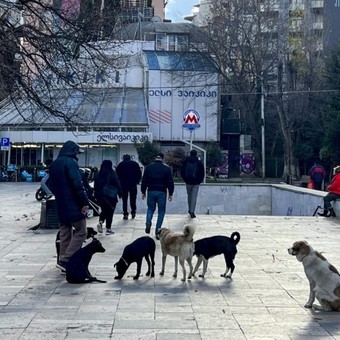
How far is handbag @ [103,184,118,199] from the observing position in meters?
15.7

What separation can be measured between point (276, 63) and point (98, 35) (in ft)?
122

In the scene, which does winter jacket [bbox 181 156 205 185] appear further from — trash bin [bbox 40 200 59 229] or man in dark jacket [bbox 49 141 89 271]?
man in dark jacket [bbox 49 141 89 271]

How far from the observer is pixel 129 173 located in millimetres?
18625

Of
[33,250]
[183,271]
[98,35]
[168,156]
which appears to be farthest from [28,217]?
[168,156]

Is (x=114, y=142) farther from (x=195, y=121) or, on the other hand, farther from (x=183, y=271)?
(x=183, y=271)

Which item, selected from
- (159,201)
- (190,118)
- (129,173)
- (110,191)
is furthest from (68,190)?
(190,118)

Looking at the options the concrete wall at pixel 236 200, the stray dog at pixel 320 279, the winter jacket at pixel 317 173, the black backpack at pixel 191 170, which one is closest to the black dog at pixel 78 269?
the stray dog at pixel 320 279

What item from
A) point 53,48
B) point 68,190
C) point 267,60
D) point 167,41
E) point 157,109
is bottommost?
point 68,190

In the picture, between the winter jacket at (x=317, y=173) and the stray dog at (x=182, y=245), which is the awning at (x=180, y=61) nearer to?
the winter jacket at (x=317, y=173)

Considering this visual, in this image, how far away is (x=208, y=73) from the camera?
168 feet

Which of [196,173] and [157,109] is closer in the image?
[196,173]

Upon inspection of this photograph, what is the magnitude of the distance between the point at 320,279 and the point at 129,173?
1074 cm

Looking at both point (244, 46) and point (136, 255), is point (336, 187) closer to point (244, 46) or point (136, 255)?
point (136, 255)

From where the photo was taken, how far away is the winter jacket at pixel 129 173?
1859 cm
